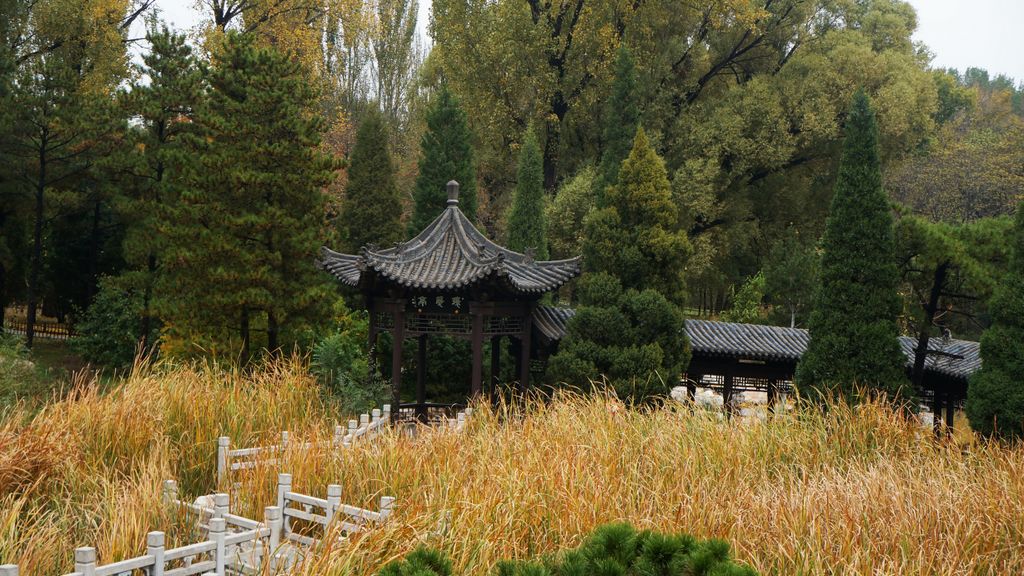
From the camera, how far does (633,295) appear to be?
1201cm

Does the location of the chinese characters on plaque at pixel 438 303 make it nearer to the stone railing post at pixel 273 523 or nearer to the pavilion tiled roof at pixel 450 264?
the pavilion tiled roof at pixel 450 264

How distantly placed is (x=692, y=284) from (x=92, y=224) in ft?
52.8

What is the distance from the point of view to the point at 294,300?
1396 centimetres

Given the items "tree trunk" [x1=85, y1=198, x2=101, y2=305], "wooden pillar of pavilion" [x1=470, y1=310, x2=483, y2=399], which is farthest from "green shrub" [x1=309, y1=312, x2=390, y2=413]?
"tree trunk" [x1=85, y1=198, x2=101, y2=305]

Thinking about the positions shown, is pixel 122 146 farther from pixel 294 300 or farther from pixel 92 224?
pixel 294 300

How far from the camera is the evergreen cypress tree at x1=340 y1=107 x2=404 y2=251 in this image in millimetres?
19844

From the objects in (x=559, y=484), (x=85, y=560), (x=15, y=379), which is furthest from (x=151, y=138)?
(x=85, y=560)

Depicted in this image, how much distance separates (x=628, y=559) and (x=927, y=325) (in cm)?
971

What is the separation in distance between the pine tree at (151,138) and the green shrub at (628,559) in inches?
597

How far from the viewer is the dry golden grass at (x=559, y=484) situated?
505 cm

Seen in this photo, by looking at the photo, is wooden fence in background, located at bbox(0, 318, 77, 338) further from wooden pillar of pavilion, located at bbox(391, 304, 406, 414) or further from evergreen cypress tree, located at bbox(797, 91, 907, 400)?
evergreen cypress tree, located at bbox(797, 91, 907, 400)

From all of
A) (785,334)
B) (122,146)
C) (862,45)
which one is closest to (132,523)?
(785,334)

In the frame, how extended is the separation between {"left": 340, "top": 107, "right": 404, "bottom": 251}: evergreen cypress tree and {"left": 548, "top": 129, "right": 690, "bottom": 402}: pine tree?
8.37 metres

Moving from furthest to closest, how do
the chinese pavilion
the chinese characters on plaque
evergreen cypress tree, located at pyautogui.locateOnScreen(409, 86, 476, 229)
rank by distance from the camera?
evergreen cypress tree, located at pyautogui.locateOnScreen(409, 86, 476, 229)
the chinese characters on plaque
the chinese pavilion
